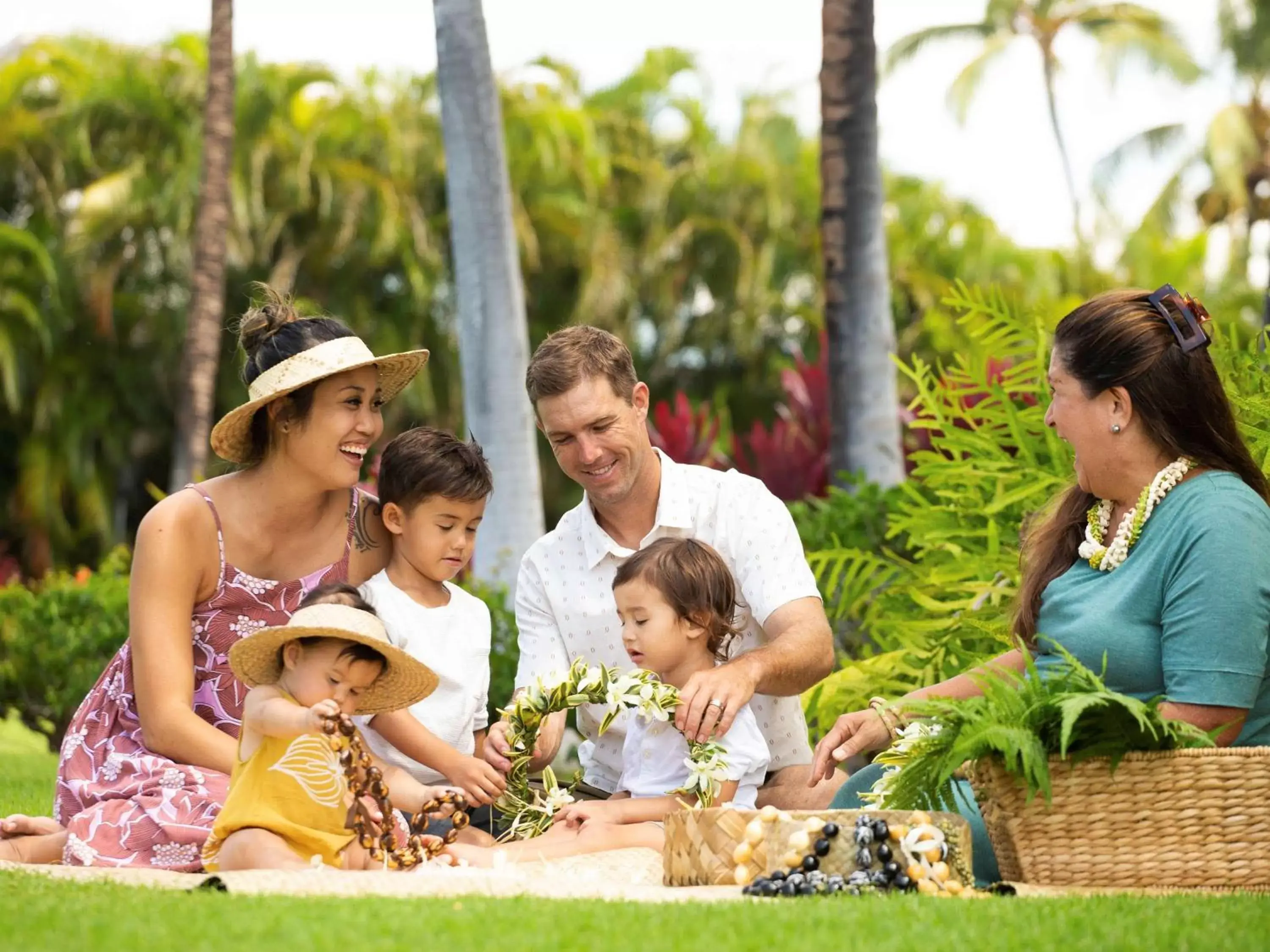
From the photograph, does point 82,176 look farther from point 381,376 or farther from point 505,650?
point 381,376

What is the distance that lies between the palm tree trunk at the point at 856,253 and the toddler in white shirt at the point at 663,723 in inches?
189

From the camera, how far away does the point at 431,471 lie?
17.5 ft

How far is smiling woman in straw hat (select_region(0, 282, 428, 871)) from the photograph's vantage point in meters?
4.89

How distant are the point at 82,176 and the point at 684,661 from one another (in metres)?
26.8

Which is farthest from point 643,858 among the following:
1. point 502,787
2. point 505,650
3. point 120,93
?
point 120,93

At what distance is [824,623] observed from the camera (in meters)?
5.12

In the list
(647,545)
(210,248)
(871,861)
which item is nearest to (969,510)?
(647,545)

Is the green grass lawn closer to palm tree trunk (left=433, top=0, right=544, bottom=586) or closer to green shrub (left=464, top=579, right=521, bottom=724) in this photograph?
green shrub (left=464, top=579, right=521, bottom=724)

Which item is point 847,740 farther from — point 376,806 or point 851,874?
point 376,806

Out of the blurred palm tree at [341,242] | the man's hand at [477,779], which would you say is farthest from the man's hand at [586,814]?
the blurred palm tree at [341,242]

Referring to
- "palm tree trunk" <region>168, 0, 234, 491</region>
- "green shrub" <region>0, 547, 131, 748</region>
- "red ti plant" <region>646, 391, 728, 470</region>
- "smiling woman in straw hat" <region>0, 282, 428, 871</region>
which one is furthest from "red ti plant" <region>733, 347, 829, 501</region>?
"palm tree trunk" <region>168, 0, 234, 491</region>

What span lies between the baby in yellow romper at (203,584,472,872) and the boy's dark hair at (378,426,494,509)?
826mm

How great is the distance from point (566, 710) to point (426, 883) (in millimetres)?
1024

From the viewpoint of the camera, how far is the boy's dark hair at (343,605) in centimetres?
447
